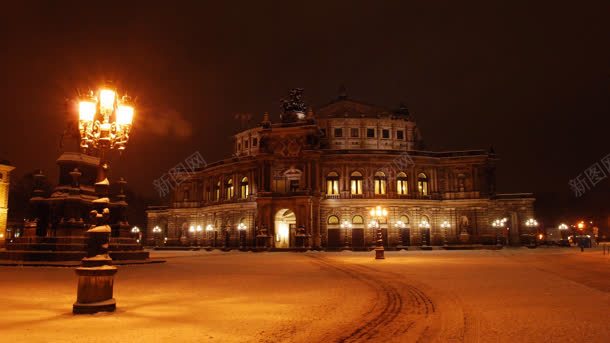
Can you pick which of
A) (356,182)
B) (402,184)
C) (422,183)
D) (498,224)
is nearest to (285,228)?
(356,182)

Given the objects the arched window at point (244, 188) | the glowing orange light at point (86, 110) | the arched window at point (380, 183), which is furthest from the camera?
the arched window at point (244, 188)

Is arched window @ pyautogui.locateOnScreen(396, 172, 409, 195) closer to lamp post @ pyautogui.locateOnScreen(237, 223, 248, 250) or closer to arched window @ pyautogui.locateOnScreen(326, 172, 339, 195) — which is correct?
arched window @ pyautogui.locateOnScreen(326, 172, 339, 195)

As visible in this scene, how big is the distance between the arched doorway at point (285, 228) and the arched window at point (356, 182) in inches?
331

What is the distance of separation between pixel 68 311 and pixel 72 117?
16.6 meters

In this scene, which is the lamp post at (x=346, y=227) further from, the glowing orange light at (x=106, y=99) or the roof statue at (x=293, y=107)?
the glowing orange light at (x=106, y=99)

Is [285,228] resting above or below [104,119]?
below

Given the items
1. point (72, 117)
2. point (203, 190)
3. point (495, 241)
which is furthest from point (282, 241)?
point (72, 117)

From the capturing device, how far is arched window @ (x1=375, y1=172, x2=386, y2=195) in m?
61.5

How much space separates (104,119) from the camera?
491 inches

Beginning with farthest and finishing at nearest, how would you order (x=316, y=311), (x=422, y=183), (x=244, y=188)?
(x=244, y=188), (x=422, y=183), (x=316, y=311)

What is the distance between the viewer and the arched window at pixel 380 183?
61459mm

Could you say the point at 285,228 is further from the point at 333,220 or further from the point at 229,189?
the point at 229,189

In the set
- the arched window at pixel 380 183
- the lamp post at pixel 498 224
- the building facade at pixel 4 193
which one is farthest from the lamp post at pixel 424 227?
the building facade at pixel 4 193

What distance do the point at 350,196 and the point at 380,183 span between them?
14.7ft
